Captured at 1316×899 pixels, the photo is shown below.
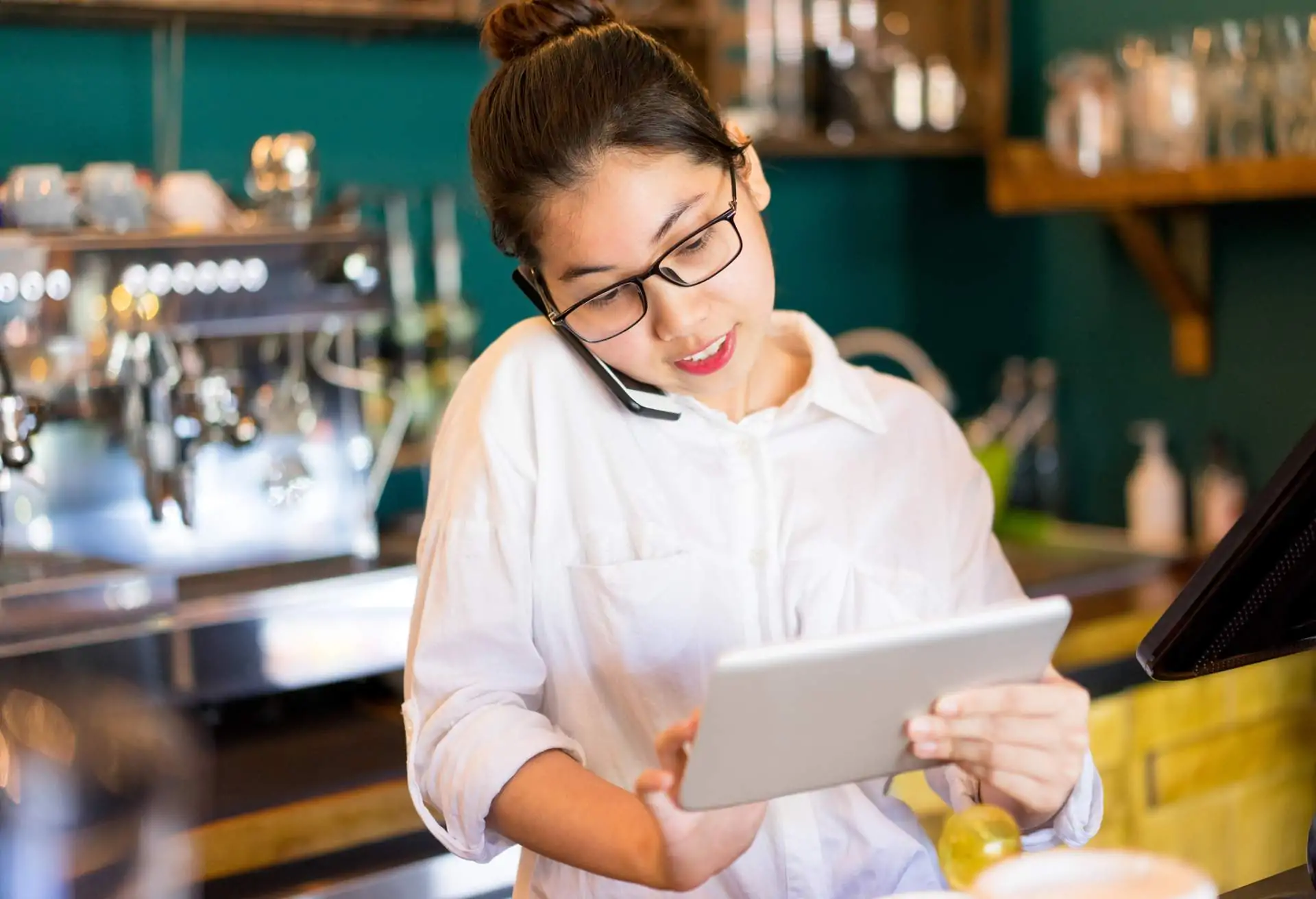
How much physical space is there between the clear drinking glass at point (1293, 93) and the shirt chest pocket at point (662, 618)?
5.97 ft

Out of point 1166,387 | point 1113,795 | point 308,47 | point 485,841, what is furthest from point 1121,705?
point 308,47

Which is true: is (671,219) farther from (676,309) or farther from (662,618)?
(662,618)

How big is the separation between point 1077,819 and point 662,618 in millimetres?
364

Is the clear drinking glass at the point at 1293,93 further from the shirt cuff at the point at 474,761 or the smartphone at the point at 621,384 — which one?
the shirt cuff at the point at 474,761

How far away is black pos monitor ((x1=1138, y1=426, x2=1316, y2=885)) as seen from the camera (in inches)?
38.4

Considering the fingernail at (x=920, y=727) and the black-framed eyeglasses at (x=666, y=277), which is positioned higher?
the black-framed eyeglasses at (x=666, y=277)

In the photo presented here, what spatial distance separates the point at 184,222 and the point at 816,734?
5.30 ft

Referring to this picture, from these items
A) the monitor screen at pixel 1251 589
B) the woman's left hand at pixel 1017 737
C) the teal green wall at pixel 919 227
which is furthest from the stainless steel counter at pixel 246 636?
the monitor screen at pixel 1251 589

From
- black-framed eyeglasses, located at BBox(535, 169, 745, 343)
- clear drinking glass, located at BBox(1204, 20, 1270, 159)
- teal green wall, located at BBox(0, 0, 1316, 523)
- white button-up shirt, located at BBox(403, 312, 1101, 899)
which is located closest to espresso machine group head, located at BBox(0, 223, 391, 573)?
teal green wall, located at BBox(0, 0, 1316, 523)

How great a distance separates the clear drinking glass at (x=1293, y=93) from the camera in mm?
2668

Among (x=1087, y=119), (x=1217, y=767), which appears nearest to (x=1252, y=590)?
(x=1217, y=767)

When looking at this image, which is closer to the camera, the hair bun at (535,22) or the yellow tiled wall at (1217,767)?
the hair bun at (535,22)

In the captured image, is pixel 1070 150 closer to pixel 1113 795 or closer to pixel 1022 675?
pixel 1113 795

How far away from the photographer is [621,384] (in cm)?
131
